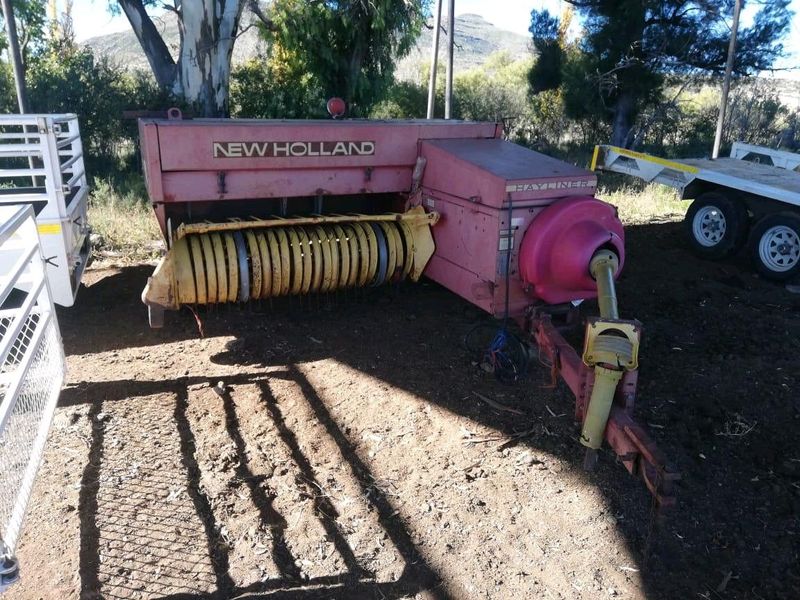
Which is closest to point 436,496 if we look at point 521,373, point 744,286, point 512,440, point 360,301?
point 512,440

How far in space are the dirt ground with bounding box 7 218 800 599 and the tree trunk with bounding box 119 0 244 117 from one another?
7.34 m

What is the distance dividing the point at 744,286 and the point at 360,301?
3.82 metres

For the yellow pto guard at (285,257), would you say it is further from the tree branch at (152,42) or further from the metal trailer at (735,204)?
the tree branch at (152,42)

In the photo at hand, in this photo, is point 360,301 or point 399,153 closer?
point 399,153

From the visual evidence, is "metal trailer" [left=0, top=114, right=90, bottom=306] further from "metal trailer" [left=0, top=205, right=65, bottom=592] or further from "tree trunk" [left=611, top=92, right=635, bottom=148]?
"tree trunk" [left=611, top=92, right=635, bottom=148]

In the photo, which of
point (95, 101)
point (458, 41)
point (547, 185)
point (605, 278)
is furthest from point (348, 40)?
point (458, 41)

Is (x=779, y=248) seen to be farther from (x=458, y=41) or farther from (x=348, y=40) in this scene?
(x=458, y=41)

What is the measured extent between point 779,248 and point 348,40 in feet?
32.5

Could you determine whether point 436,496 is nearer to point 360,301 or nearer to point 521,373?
point 521,373

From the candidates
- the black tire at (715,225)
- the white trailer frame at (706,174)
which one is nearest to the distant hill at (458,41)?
the white trailer frame at (706,174)

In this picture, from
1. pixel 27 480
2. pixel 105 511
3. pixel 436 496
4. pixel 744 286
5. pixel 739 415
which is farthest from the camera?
pixel 744 286

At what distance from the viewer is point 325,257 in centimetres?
495

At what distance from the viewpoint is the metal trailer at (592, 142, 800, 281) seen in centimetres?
670

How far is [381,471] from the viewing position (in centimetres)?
362
